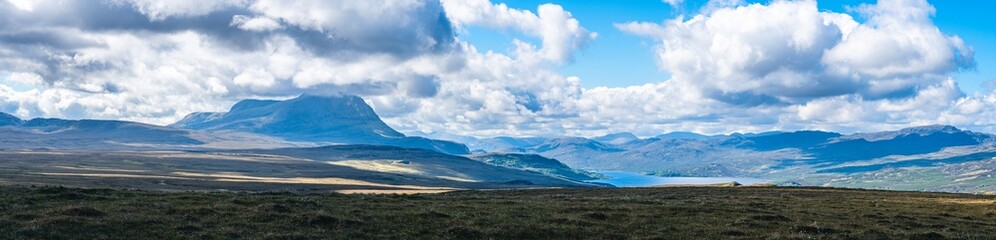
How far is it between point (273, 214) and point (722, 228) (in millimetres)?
26949

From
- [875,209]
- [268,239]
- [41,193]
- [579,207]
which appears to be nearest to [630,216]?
[579,207]

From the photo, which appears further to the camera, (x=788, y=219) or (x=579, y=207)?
(x=579, y=207)

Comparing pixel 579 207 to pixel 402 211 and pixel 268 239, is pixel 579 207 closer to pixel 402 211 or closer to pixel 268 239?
pixel 402 211

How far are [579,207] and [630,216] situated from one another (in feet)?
20.4

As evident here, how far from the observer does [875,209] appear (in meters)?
59.9

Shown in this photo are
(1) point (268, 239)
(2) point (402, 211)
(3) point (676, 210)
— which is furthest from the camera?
(3) point (676, 210)

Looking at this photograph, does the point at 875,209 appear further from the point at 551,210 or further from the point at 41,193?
the point at 41,193

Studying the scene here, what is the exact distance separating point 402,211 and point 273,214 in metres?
8.26

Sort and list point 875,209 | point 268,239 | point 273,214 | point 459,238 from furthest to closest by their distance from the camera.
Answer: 1. point 875,209
2. point 273,214
3. point 459,238
4. point 268,239

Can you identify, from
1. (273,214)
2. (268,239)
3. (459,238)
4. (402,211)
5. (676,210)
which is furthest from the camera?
(676,210)

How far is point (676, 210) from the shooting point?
166 ft

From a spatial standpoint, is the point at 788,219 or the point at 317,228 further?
the point at 788,219

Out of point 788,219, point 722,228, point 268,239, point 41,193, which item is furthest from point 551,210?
point 41,193

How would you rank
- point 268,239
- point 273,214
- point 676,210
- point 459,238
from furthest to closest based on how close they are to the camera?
1. point 676,210
2. point 273,214
3. point 459,238
4. point 268,239
